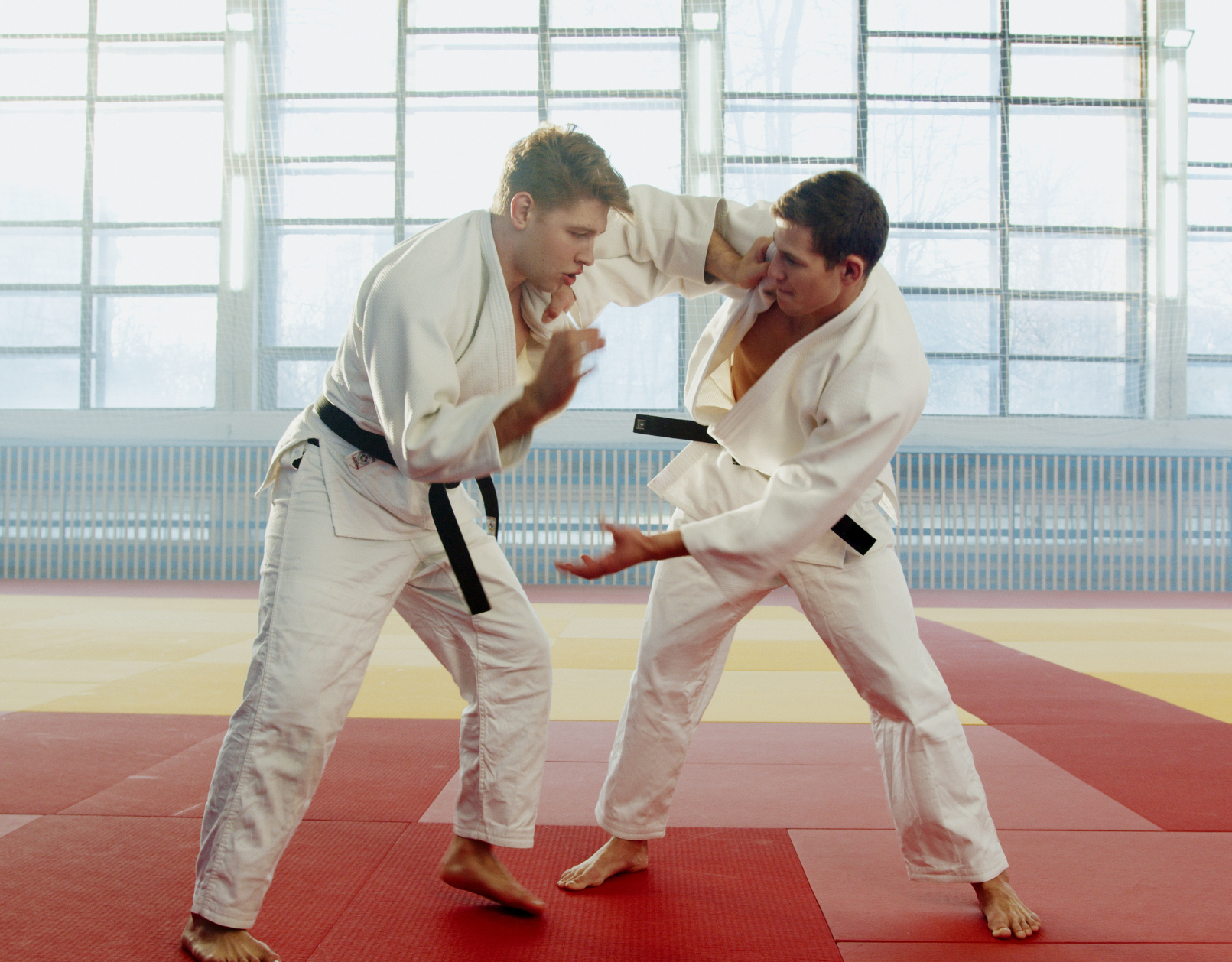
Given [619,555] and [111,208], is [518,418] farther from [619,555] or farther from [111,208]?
[111,208]

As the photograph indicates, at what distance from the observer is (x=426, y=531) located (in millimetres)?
2209

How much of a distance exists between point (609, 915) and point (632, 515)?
8.30 metres

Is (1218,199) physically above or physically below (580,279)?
above

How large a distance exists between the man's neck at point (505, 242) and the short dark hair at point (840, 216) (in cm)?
63

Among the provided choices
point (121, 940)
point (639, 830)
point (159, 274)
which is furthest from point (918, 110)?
point (121, 940)

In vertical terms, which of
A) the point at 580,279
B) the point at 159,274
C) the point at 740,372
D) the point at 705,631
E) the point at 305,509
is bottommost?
the point at 705,631

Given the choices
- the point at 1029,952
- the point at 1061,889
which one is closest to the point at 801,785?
the point at 1061,889

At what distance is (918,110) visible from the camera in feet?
36.4

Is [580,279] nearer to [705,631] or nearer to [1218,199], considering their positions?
[705,631]

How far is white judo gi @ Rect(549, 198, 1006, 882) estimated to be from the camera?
210 cm

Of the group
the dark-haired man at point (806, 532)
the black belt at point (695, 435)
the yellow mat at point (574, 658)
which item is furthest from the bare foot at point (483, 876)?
the yellow mat at point (574, 658)

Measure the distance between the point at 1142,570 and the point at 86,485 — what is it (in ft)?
38.1

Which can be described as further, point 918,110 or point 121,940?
point 918,110

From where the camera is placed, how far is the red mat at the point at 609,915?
2051 mm
